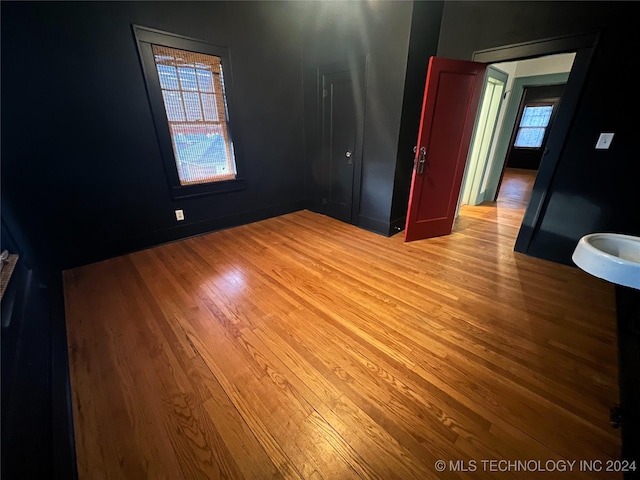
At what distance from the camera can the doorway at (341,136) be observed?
300cm

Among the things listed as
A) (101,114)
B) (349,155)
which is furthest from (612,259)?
(101,114)

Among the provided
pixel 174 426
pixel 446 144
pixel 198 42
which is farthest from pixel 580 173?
pixel 198 42

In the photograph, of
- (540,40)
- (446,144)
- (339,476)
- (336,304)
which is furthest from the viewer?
(446,144)

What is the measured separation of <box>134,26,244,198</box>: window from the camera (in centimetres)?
242

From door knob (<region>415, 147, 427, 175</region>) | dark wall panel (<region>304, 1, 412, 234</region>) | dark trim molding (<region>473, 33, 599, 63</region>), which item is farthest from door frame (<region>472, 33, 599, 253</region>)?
door knob (<region>415, 147, 427, 175</region>)

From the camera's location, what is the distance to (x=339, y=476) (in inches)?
38.3

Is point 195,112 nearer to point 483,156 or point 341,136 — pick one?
point 341,136

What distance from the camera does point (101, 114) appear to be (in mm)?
2252

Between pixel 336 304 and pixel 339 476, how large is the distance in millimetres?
1059

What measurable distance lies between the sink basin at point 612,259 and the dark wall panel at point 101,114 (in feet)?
11.1

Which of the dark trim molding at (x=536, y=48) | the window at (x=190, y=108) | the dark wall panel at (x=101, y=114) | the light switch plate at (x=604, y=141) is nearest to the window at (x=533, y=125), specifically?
the dark trim molding at (x=536, y=48)

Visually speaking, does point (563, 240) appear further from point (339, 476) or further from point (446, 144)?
point (339, 476)

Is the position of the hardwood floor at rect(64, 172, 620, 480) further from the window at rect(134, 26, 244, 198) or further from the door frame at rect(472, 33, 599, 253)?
the window at rect(134, 26, 244, 198)

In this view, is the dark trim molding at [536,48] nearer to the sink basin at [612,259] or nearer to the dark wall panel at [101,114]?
the sink basin at [612,259]
